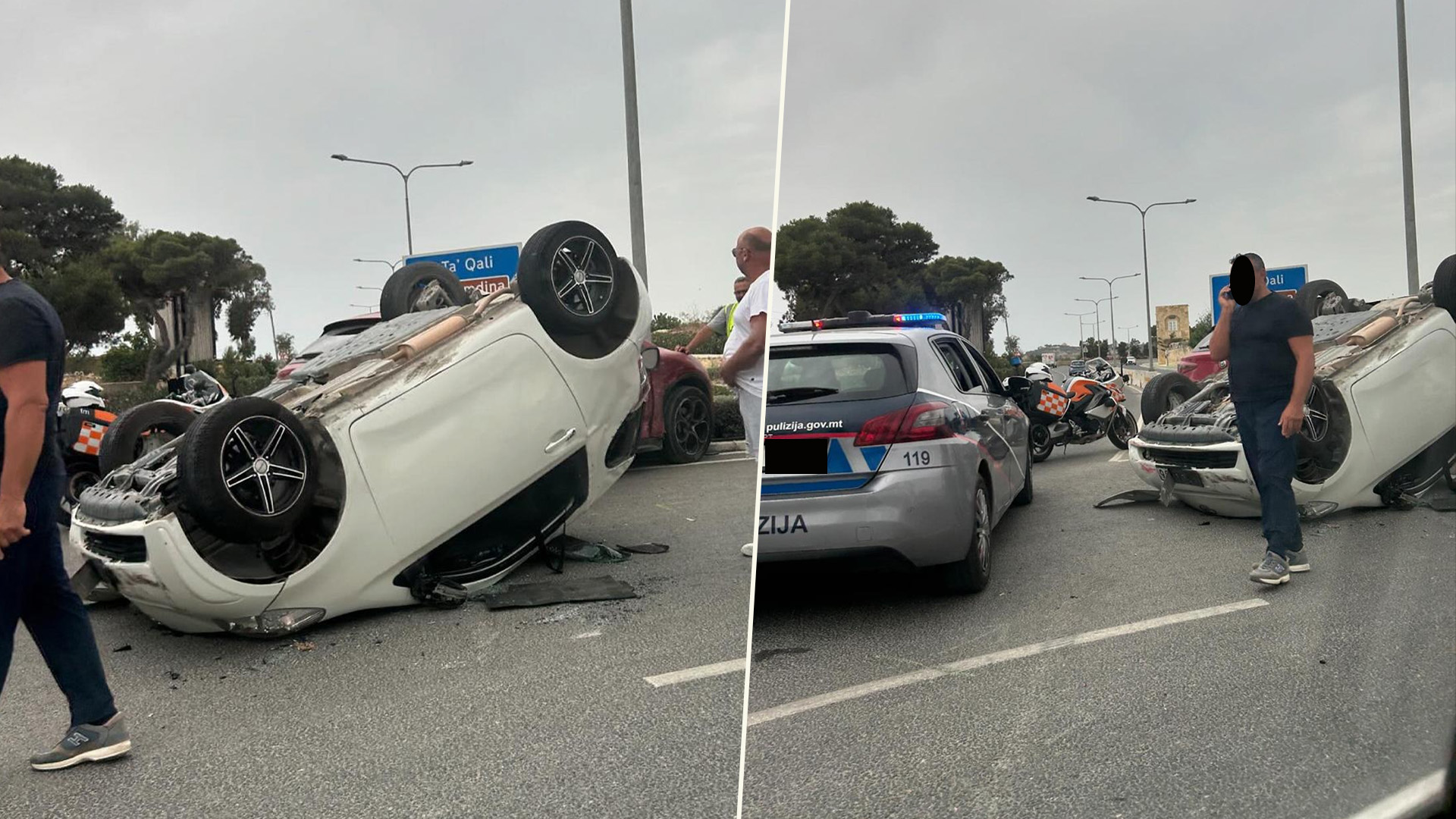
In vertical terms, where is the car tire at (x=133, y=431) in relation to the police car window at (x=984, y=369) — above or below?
below

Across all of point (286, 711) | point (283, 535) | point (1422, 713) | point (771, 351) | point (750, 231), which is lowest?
point (286, 711)

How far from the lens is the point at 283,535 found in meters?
3.50

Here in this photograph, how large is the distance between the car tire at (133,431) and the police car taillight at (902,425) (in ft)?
14.4

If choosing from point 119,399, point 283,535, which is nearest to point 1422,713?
point 283,535

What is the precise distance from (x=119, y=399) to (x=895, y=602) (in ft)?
16.5

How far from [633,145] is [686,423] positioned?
4.23 ft

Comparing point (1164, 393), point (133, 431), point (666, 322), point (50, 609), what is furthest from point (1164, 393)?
point (133, 431)

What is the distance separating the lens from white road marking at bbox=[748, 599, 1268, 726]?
0.69 meters

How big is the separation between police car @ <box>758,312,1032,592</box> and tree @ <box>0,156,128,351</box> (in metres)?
2.54

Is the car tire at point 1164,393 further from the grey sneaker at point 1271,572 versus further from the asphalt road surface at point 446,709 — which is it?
the asphalt road surface at point 446,709

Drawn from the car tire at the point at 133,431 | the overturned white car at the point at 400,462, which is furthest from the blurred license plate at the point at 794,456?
the car tire at the point at 133,431

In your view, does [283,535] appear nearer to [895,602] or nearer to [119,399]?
[119,399]

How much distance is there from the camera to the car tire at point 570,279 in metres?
3.71

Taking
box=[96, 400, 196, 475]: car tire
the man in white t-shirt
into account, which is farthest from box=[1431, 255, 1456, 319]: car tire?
box=[96, 400, 196, 475]: car tire
